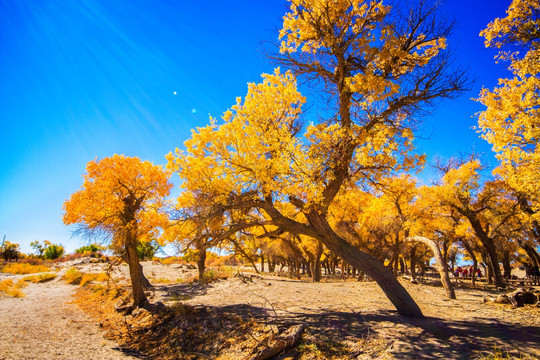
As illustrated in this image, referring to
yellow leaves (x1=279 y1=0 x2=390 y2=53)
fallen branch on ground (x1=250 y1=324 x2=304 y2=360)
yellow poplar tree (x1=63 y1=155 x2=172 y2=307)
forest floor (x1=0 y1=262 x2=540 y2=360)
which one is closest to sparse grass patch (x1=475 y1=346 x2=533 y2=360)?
forest floor (x1=0 y1=262 x2=540 y2=360)

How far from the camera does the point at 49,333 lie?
920 centimetres

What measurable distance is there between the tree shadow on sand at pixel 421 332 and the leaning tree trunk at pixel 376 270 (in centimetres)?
36

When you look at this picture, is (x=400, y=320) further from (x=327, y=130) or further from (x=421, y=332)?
(x=327, y=130)

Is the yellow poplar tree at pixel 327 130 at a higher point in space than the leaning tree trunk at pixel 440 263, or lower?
higher

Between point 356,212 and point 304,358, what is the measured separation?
50.7 ft

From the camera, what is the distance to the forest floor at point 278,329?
17.6ft

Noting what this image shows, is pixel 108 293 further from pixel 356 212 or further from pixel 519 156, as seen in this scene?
pixel 519 156

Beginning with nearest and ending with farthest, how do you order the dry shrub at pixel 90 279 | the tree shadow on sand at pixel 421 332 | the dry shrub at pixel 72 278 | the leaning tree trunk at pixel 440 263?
the tree shadow on sand at pixel 421 332 < the leaning tree trunk at pixel 440 263 < the dry shrub at pixel 90 279 < the dry shrub at pixel 72 278

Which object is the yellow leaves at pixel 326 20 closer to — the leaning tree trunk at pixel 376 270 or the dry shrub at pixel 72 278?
the leaning tree trunk at pixel 376 270

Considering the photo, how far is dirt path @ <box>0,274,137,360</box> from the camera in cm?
730

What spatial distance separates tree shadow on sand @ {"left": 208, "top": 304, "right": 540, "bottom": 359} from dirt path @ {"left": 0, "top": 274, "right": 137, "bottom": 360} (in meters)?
4.74

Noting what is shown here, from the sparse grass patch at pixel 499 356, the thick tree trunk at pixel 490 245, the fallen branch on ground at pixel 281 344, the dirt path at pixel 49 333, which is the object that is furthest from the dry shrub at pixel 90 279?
the thick tree trunk at pixel 490 245

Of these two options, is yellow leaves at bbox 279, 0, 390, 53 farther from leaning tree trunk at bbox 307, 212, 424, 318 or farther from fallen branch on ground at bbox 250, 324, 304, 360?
fallen branch on ground at bbox 250, 324, 304, 360

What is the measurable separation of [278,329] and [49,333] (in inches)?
346
